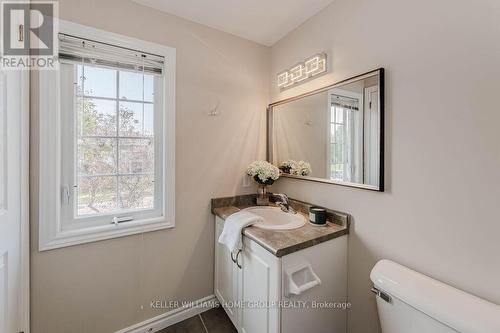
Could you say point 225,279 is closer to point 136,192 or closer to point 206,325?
point 206,325

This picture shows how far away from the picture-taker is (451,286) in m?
0.97

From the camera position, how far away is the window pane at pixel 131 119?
151 centimetres

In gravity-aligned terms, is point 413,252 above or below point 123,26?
below

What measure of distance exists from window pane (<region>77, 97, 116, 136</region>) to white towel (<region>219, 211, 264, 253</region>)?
99cm

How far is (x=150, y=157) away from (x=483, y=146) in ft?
6.01

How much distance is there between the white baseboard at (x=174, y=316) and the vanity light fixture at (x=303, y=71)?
1900 millimetres

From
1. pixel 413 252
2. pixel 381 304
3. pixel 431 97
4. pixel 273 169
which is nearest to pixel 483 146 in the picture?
pixel 431 97

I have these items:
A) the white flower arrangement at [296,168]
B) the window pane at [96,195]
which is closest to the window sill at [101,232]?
the window pane at [96,195]

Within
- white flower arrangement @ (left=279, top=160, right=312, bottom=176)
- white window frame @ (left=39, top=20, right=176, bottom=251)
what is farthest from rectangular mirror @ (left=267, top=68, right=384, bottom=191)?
white window frame @ (left=39, top=20, right=176, bottom=251)

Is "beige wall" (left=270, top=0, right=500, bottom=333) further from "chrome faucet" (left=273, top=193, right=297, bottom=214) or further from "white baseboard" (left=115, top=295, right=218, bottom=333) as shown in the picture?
"white baseboard" (left=115, top=295, right=218, bottom=333)

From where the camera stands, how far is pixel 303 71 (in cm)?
167

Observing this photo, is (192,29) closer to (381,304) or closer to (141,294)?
(141,294)

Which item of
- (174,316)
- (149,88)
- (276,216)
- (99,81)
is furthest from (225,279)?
(99,81)

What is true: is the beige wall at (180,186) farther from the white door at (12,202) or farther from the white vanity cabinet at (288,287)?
the white vanity cabinet at (288,287)
